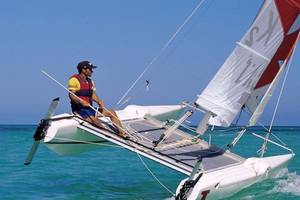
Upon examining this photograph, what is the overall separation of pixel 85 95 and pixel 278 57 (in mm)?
3444

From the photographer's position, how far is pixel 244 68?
32.3 ft

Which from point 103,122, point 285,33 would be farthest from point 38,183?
point 285,33

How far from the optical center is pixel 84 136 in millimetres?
9133

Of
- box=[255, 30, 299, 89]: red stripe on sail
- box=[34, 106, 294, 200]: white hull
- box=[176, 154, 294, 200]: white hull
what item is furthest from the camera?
box=[255, 30, 299, 89]: red stripe on sail

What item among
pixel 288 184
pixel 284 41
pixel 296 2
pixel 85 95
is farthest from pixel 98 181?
pixel 296 2

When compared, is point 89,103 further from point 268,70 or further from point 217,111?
point 268,70

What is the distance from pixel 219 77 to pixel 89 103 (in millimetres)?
2374

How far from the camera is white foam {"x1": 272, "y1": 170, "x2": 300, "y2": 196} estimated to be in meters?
9.67

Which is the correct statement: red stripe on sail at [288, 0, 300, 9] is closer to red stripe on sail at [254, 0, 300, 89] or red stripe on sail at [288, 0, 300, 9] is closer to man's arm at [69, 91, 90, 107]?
red stripe on sail at [254, 0, 300, 89]

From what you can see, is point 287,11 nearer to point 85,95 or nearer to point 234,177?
point 234,177

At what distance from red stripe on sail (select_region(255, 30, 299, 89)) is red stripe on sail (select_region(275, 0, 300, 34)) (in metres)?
0.23

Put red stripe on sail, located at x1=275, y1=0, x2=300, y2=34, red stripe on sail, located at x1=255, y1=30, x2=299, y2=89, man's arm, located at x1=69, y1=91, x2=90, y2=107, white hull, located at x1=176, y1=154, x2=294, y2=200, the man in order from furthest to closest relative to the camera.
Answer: red stripe on sail, located at x1=255, y1=30, x2=299, y2=89, red stripe on sail, located at x1=275, y1=0, x2=300, y2=34, the man, man's arm, located at x1=69, y1=91, x2=90, y2=107, white hull, located at x1=176, y1=154, x2=294, y2=200

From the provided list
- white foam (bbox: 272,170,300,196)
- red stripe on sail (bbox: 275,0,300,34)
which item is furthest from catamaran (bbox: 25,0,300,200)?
white foam (bbox: 272,170,300,196)

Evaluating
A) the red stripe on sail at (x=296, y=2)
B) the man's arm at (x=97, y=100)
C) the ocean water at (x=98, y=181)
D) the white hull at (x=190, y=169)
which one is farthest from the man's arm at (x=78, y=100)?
the red stripe on sail at (x=296, y=2)
